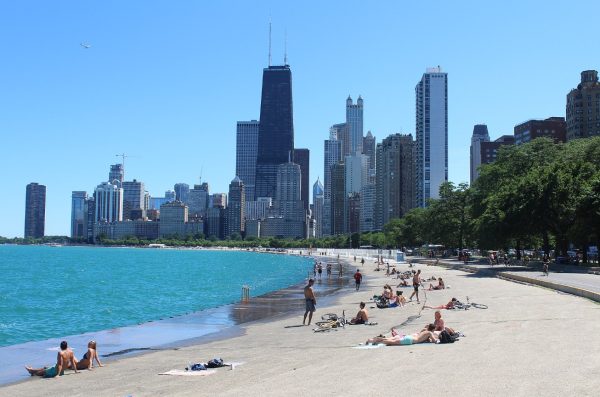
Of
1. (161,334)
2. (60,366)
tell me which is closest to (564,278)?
(161,334)

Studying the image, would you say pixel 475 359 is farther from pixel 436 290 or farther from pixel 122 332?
pixel 436 290

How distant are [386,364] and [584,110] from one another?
177 m

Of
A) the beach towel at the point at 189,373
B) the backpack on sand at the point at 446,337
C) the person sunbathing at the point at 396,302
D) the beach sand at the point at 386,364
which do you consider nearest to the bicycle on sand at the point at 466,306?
the beach sand at the point at 386,364

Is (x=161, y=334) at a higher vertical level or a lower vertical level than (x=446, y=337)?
lower

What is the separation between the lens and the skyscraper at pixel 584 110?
173375mm

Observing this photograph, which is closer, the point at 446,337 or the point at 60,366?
the point at 60,366

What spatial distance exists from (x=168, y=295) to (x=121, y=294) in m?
5.11

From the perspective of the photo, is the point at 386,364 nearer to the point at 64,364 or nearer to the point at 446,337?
the point at 446,337

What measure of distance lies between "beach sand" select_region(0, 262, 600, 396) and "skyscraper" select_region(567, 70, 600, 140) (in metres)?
161

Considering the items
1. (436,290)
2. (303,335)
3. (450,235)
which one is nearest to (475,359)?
(303,335)

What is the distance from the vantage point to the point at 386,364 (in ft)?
55.1

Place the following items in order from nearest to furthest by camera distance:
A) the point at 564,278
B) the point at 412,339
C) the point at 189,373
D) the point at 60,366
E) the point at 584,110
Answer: the point at 189,373, the point at 60,366, the point at 412,339, the point at 564,278, the point at 584,110

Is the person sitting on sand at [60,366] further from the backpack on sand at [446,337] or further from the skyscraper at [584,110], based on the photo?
the skyscraper at [584,110]

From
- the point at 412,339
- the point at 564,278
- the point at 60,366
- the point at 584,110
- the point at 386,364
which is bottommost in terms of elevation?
the point at 60,366
